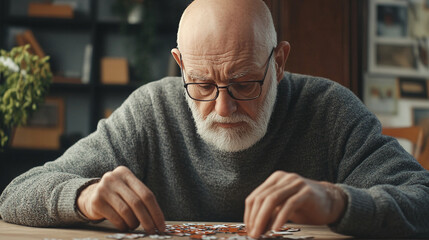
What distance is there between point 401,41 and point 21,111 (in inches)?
122

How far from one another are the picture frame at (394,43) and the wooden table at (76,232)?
302cm

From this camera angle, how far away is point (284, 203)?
1.18 metres

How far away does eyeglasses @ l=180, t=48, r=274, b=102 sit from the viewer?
1620mm

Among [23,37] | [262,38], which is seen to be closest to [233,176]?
[262,38]

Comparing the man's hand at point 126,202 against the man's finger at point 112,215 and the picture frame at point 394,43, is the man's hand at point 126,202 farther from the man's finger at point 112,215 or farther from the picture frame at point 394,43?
the picture frame at point 394,43

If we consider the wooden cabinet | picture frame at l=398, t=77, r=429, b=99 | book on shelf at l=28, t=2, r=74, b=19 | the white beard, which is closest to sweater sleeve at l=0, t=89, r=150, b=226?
the white beard

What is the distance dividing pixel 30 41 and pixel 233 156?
363cm

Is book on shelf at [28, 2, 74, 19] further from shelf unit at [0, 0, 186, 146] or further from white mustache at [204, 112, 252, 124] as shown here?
white mustache at [204, 112, 252, 124]

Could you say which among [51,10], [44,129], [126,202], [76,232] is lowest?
[44,129]

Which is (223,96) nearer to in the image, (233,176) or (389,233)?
(233,176)

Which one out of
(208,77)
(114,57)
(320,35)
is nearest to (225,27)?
(208,77)

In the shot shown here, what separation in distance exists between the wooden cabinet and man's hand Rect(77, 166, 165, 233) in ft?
6.58

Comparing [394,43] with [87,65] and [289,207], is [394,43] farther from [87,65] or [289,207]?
[289,207]

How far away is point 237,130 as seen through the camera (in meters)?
1.70
